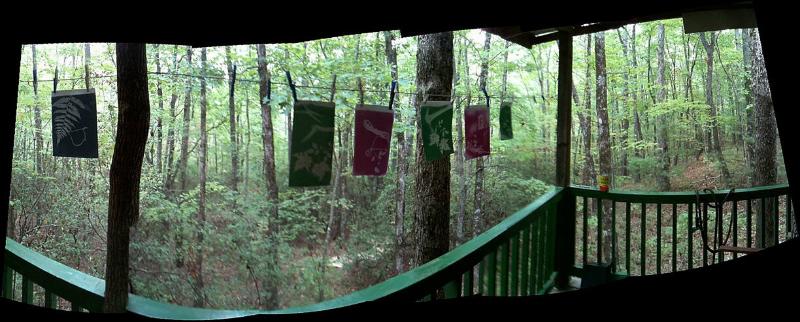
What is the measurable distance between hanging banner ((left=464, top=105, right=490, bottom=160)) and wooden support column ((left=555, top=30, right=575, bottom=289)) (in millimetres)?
587

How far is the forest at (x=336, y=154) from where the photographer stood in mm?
9852

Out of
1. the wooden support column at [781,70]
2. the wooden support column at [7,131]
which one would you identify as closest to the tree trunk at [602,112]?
the wooden support column at [781,70]

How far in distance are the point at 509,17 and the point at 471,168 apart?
12.7 meters

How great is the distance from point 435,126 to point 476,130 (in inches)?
25.9

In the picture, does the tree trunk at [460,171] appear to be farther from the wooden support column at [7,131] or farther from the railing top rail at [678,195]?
the wooden support column at [7,131]

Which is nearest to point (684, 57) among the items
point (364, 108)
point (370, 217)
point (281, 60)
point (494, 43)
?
point (494, 43)

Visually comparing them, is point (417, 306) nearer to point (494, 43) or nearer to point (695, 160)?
point (494, 43)

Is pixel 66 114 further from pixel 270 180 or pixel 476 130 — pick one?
pixel 270 180

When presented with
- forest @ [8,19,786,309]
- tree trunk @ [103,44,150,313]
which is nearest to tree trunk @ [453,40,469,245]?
forest @ [8,19,786,309]

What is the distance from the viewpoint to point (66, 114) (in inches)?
103

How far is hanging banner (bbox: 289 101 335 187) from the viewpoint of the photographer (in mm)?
2604

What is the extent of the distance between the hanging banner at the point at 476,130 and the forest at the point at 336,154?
3733 mm

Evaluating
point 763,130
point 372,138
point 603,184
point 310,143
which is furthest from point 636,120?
point 310,143

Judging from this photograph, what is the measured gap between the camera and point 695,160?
14.2m
